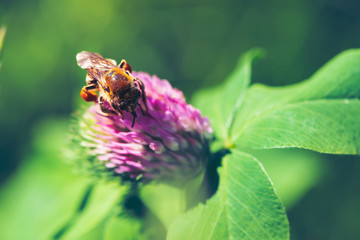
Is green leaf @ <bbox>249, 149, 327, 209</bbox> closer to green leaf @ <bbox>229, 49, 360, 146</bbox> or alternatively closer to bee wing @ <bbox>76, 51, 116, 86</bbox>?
green leaf @ <bbox>229, 49, 360, 146</bbox>

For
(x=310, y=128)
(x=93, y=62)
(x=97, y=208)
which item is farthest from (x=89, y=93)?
(x=310, y=128)

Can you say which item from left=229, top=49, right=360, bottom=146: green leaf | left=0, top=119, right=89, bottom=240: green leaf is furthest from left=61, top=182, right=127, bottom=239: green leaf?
left=229, top=49, right=360, bottom=146: green leaf

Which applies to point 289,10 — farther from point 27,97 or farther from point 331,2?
point 27,97

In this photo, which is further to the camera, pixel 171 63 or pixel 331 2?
pixel 171 63

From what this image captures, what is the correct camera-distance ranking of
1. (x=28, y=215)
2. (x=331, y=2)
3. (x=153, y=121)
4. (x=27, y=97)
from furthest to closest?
(x=27, y=97) < (x=331, y=2) < (x=28, y=215) < (x=153, y=121)

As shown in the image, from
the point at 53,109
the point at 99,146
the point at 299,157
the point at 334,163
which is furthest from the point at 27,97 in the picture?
the point at 334,163

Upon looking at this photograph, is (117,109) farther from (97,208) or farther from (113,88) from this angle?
(97,208)

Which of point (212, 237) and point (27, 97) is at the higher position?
point (27, 97)

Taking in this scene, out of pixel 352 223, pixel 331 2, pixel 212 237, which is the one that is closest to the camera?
pixel 212 237

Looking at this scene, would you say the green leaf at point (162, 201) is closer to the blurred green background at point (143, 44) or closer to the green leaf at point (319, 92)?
the green leaf at point (319, 92)
